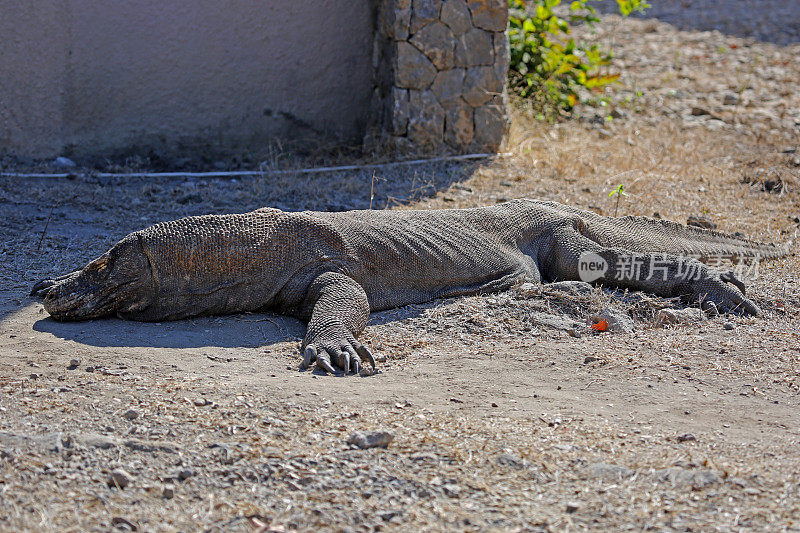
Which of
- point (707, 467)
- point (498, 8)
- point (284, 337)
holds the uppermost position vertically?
point (498, 8)

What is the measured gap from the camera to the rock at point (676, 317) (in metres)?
4.49

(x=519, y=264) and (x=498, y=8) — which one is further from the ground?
(x=498, y=8)

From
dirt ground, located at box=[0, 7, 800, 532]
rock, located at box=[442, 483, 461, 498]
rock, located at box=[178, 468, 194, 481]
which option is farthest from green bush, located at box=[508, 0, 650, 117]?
rock, located at box=[178, 468, 194, 481]

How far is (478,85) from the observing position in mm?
7520

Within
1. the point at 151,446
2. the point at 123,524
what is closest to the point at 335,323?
the point at 151,446

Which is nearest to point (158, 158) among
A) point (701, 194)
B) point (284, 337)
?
point (284, 337)

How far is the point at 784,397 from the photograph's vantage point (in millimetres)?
3434

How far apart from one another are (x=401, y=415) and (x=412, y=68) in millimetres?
4865

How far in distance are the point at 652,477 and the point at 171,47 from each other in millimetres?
6171

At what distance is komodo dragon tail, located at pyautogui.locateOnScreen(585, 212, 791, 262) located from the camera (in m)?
5.30

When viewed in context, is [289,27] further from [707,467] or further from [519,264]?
[707,467]

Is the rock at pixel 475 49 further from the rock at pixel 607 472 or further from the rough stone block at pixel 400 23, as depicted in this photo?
the rock at pixel 607 472

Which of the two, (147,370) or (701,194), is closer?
(147,370)

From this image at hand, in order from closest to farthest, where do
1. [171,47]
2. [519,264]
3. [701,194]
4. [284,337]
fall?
1. [284,337]
2. [519,264]
3. [701,194]
4. [171,47]
